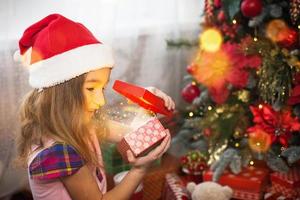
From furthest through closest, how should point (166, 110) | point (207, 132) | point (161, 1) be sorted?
1. point (161, 1)
2. point (207, 132)
3. point (166, 110)

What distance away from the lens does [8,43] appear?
1527 mm

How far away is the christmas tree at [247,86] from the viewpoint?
1.66m

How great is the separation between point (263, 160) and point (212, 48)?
578 millimetres

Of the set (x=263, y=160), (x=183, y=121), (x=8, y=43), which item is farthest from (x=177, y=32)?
(x=8, y=43)

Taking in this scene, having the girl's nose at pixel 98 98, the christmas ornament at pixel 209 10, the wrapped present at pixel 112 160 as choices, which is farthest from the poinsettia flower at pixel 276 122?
the girl's nose at pixel 98 98

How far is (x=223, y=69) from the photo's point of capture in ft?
6.08

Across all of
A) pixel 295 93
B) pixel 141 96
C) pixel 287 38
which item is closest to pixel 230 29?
pixel 287 38

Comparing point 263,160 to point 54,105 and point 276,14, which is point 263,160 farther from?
point 54,105

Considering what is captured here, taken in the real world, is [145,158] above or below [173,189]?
above

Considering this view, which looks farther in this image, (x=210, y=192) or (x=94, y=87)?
(x=210, y=192)

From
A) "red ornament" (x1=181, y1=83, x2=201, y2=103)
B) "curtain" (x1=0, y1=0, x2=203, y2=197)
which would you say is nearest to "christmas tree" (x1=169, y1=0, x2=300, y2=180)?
"red ornament" (x1=181, y1=83, x2=201, y2=103)

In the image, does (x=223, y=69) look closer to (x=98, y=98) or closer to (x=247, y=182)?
(x=247, y=182)

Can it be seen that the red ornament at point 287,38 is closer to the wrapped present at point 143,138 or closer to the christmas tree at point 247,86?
the christmas tree at point 247,86

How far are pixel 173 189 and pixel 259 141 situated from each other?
1.44 ft
